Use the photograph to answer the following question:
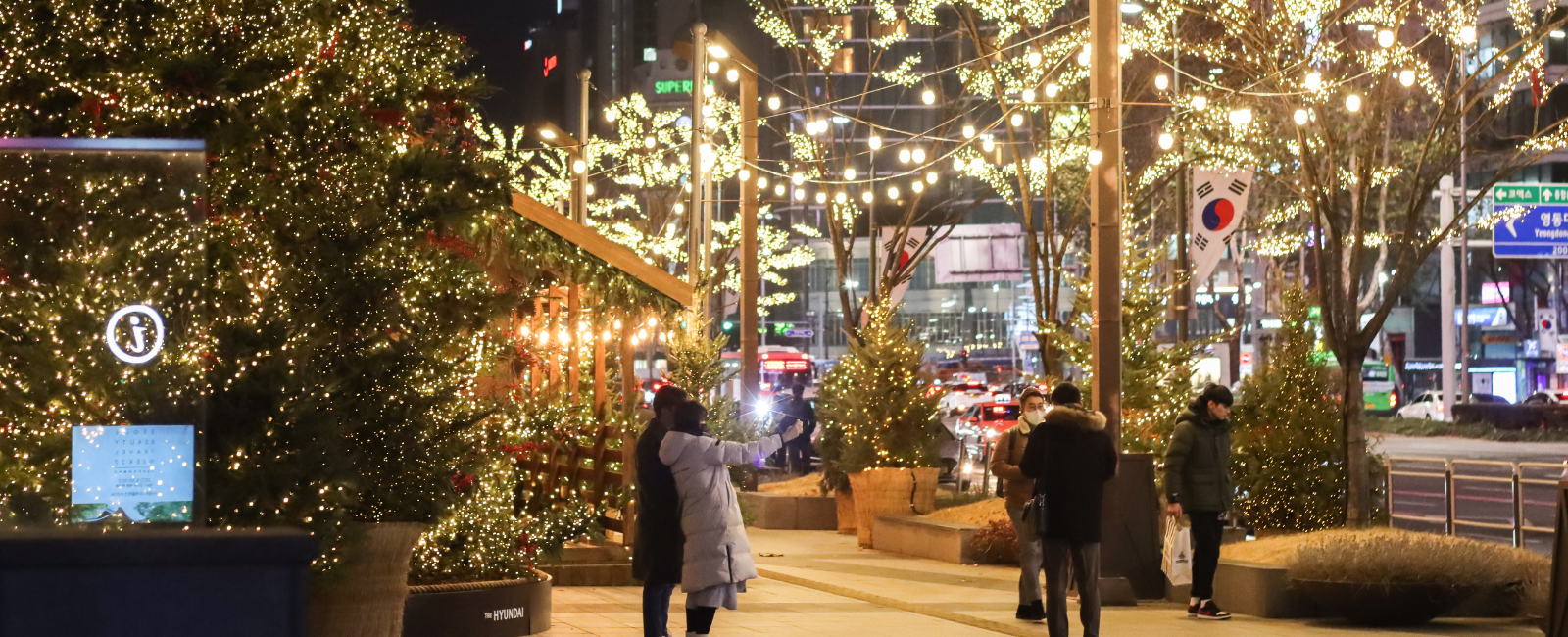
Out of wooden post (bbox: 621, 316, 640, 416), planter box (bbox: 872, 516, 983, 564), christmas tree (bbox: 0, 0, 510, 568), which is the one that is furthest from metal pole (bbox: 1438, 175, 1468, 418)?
christmas tree (bbox: 0, 0, 510, 568)

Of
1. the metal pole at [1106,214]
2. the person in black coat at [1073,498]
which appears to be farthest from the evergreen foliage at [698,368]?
the person in black coat at [1073,498]

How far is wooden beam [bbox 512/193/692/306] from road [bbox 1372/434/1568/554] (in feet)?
23.2

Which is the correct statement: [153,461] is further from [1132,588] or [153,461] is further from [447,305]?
[1132,588]

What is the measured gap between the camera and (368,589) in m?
8.39

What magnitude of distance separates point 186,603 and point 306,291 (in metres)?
4.40

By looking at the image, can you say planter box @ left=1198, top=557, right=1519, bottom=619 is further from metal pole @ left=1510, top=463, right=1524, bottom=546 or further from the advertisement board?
the advertisement board

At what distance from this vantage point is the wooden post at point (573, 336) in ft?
51.4

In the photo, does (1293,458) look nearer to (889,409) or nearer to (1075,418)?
(889,409)

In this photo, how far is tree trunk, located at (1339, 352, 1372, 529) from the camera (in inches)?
600

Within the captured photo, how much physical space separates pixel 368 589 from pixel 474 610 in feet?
6.24

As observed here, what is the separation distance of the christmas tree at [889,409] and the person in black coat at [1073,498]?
8473 mm

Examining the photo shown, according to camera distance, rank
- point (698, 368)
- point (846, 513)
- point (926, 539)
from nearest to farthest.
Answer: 1. point (926, 539)
2. point (846, 513)
3. point (698, 368)

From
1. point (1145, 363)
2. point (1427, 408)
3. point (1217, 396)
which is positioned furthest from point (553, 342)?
point (1427, 408)

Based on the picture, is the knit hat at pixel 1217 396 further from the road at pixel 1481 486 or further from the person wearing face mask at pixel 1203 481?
the road at pixel 1481 486
